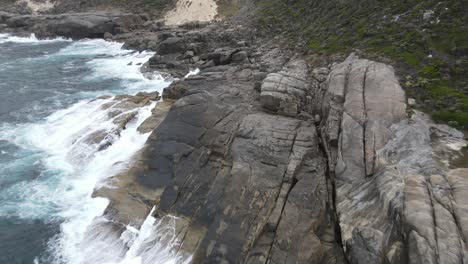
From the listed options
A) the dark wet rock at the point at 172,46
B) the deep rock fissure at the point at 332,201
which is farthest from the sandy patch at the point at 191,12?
the deep rock fissure at the point at 332,201

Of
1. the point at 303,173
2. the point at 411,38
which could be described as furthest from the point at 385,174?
the point at 411,38

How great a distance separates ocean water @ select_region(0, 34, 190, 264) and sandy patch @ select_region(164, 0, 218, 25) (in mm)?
27308

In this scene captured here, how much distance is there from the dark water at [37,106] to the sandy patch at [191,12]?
1707 cm

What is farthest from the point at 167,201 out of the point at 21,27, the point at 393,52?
the point at 21,27

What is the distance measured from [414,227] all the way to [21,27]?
3715 inches

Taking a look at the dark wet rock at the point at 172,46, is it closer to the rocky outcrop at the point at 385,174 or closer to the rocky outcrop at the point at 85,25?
the rocky outcrop at the point at 85,25

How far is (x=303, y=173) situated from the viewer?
929 inches

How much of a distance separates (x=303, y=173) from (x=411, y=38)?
2144cm

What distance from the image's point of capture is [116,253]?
2241 centimetres

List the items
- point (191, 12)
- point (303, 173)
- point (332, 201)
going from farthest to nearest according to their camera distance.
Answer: point (191, 12)
point (303, 173)
point (332, 201)

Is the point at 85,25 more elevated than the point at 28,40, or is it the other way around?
the point at 85,25

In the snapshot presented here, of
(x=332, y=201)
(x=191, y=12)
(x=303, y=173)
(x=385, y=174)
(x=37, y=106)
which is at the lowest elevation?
(x=37, y=106)

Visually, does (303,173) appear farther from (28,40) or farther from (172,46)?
(28,40)

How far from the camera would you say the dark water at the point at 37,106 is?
24.5 m
